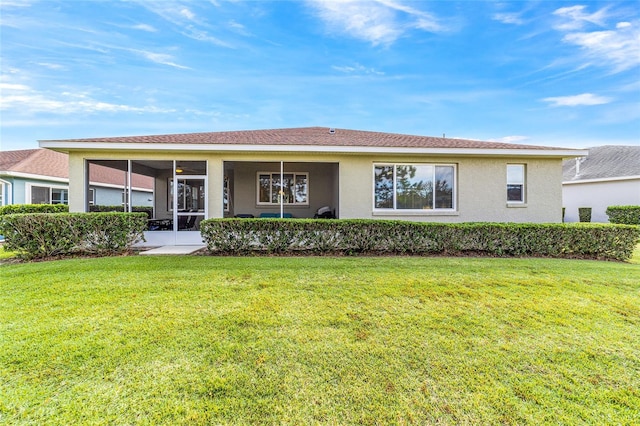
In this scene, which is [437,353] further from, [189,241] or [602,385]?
[189,241]

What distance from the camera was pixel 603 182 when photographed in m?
19.9

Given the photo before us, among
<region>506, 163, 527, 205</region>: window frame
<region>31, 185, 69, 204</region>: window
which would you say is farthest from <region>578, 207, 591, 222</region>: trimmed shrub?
<region>31, 185, 69, 204</region>: window

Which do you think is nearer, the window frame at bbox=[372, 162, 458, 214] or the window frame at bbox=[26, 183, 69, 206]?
the window frame at bbox=[372, 162, 458, 214]

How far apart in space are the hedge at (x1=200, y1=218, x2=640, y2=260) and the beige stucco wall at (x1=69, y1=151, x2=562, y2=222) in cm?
177

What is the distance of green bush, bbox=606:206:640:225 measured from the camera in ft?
52.6

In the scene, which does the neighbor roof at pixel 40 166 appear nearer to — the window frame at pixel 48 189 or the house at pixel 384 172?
the window frame at pixel 48 189

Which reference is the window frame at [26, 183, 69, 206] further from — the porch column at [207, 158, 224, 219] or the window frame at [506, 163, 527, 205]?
the window frame at [506, 163, 527, 205]

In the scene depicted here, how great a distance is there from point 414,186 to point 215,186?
665 centimetres

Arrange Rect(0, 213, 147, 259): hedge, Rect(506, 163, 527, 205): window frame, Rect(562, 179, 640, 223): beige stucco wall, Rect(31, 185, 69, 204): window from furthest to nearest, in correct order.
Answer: Rect(562, 179, 640, 223): beige stucco wall, Rect(31, 185, 69, 204): window, Rect(506, 163, 527, 205): window frame, Rect(0, 213, 147, 259): hedge

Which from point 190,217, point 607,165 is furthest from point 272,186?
point 607,165

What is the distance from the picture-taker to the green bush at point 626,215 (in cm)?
1602

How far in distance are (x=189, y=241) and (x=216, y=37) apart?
9.06 meters

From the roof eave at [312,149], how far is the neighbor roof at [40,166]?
8.88 meters

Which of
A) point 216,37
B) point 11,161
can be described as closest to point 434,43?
point 216,37
